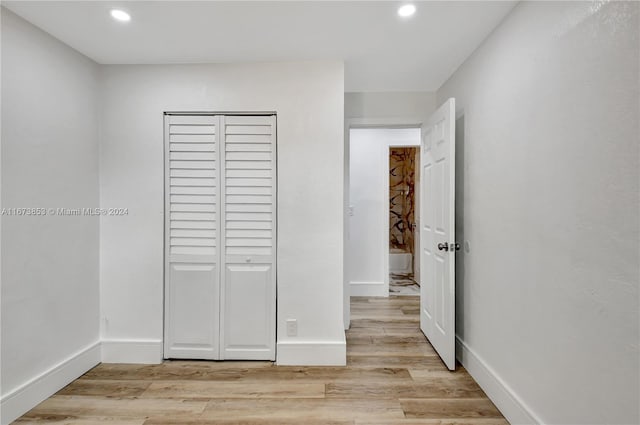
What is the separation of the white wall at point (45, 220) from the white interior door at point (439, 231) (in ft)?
8.97

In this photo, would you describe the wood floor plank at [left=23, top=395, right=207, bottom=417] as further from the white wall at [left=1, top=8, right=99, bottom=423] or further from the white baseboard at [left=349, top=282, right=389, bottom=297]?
the white baseboard at [left=349, top=282, right=389, bottom=297]

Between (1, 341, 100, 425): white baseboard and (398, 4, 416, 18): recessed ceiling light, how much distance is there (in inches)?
124

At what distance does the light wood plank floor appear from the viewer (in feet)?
6.17

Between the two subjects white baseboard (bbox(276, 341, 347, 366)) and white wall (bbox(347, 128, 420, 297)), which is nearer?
white baseboard (bbox(276, 341, 347, 366))

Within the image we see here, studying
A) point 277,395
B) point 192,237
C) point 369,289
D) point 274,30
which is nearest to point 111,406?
point 277,395

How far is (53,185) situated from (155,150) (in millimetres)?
696

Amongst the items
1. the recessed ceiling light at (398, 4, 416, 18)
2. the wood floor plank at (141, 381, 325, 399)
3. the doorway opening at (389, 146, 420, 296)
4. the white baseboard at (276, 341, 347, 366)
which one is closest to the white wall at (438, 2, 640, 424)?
the recessed ceiling light at (398, 4, 416, 18)

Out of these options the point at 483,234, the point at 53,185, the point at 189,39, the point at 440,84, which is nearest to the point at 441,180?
the point at 483,234

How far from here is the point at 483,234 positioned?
2203 mm

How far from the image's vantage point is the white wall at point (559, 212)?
1.16 m

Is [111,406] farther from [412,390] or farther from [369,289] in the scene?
[369,289]

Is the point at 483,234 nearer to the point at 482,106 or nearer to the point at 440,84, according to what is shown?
the point at 482,106

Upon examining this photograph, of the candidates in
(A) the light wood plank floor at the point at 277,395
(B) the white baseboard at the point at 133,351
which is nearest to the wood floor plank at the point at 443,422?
(A) the light wood plank floor at the point at 277,395

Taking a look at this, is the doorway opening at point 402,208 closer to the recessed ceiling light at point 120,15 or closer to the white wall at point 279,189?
the white wall at point 279,189
